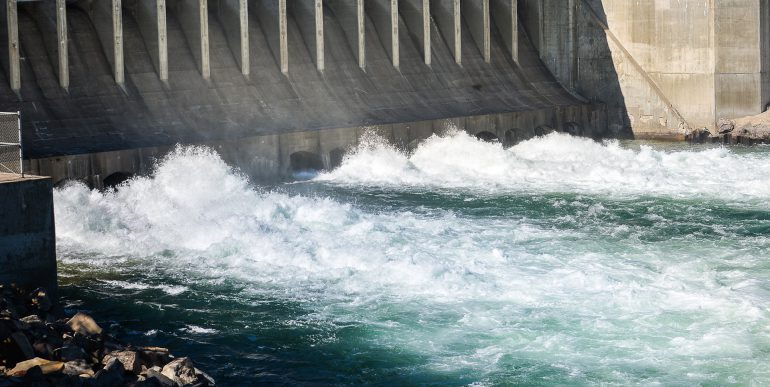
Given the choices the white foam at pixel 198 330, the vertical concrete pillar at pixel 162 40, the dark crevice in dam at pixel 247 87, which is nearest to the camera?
the white foam at pixel 198 330

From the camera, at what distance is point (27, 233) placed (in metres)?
15.9

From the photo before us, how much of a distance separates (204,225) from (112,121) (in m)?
6.48

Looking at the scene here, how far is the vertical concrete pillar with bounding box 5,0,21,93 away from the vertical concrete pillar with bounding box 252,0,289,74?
25.1 ft

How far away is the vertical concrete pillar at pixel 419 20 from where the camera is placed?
3522cm

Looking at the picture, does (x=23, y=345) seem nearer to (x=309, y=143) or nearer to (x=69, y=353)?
(x=69, y=353)

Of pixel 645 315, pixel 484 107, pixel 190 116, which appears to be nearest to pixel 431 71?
pixel 484 107

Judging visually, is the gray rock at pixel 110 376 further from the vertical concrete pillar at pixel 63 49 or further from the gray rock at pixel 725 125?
the gray rock at pixel 725 125

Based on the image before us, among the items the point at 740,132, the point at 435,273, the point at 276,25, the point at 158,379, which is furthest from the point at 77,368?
the point at 740,132

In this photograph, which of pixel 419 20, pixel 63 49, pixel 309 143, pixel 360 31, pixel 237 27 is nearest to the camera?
pixel 63 49

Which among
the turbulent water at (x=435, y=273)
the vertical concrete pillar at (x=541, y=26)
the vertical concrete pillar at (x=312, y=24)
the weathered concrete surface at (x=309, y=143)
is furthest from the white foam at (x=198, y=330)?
the vertical concrete pillar at (x=541, y=26)

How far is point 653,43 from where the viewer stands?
36.1 m

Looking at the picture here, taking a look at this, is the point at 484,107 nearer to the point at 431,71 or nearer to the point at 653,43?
the point at 431,71

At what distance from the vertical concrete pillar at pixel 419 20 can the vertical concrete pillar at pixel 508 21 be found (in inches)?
141

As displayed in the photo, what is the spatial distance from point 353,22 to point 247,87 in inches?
198
